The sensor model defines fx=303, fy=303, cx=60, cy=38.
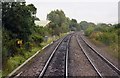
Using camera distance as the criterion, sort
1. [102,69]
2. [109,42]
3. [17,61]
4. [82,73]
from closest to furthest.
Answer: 1. [82,73]
2. [102,69]
3. [17,61]
4. [109,42]

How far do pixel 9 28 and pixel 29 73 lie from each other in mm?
9845

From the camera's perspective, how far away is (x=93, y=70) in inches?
655

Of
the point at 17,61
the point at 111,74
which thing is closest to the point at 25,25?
the point at 17,61

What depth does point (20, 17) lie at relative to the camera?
25.0 meters

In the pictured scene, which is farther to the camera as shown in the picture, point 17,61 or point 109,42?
point 109,42

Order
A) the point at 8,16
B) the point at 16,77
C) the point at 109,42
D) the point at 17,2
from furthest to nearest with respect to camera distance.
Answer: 1. the point at 109,42
2. the point at 17,2
3. the point at 8,16
4. the point at 16,77

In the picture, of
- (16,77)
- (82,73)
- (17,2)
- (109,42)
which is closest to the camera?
(16,77)

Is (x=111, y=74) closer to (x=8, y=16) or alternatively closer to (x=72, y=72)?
(x=72, y=72)

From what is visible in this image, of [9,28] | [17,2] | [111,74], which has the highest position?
[17,2]

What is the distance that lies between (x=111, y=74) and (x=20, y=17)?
1186 centimetres

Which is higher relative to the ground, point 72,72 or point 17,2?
point 17,2

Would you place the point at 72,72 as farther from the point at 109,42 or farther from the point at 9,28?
the point at 109,42

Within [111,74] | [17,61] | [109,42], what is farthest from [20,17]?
[109,42]

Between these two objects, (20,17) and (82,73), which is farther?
(20,17)
